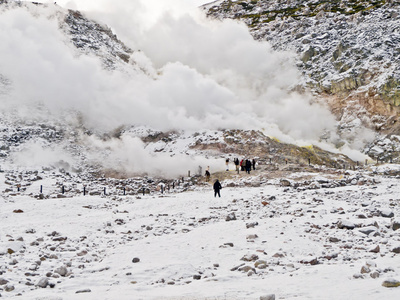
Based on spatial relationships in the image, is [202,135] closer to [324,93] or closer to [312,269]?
[324,93]

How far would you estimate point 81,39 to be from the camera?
5609cm

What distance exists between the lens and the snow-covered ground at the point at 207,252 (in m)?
5.56

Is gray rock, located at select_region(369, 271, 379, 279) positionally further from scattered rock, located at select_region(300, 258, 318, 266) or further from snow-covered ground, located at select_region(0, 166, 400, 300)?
scattered rock, located at select_region(300, 258, 318, 266)

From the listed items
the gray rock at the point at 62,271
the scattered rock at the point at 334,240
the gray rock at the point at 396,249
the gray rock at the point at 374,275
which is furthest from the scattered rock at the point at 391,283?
the gray rock at the point at 62,271

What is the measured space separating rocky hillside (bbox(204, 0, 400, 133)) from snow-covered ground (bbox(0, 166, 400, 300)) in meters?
38.1

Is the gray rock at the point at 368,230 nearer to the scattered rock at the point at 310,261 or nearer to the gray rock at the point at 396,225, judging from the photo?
the gray rock at the point at 396,225

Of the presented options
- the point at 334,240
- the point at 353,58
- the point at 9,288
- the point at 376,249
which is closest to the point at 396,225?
the point at 334,240

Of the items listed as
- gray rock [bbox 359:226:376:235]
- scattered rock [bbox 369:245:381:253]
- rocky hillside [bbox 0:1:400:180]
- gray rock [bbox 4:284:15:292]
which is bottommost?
gray rock [bbox 4:284:15:292]

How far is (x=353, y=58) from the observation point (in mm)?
52812

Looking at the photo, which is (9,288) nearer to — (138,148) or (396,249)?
(396,249)

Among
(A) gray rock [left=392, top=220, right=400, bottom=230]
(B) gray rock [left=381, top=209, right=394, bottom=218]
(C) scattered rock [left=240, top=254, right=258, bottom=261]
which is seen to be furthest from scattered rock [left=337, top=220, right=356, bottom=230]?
(C) scattered rock [left=240, top=254, right=258, bottom=261]

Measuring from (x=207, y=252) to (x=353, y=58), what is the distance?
2106 inches

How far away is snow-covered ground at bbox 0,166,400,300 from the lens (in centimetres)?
556

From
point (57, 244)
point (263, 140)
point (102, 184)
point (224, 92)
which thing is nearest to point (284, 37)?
point (224, 92)
